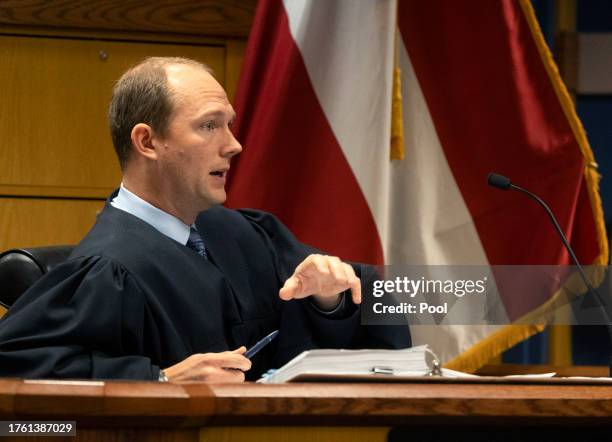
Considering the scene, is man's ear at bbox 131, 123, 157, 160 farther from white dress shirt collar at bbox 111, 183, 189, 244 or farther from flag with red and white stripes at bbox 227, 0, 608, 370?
flag with red and white stripes at bbox 227, 0, 608, 370

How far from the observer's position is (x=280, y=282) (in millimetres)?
2248

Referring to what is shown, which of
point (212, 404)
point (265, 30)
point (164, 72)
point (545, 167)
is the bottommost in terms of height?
point (212, 404)

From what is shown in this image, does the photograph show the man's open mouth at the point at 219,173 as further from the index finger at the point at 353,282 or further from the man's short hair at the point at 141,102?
the index finger at the point at 353,282

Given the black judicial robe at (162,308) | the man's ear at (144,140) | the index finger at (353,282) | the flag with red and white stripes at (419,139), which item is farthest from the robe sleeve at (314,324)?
the flag with red and white stripes at (419,139)

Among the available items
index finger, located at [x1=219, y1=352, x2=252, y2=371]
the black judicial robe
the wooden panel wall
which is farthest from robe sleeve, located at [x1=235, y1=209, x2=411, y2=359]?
the wooden panel wall

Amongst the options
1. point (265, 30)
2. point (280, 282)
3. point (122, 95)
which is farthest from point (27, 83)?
point (280, 282)

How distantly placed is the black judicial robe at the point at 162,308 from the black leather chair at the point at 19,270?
0.48 ft

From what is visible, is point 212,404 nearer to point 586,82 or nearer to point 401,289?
point 401,289

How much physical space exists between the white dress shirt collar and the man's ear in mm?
94

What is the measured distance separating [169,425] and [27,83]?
7.57ft

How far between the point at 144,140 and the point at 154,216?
18 cm

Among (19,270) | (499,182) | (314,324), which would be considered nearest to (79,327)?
(19,270)

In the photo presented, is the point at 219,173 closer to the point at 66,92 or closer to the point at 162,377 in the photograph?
the point at 162,377

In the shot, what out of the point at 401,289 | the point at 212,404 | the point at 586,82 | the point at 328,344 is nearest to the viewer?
the point at 212,404
